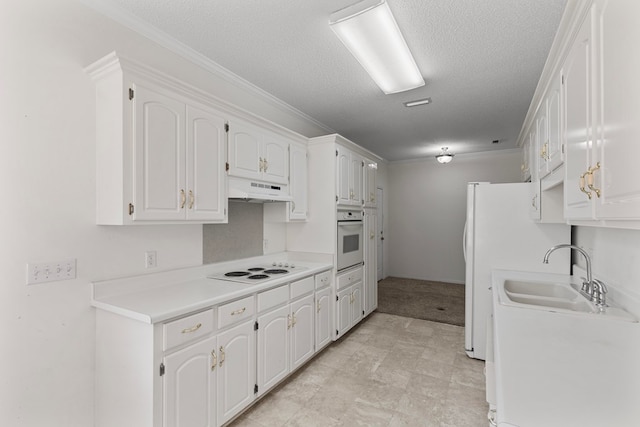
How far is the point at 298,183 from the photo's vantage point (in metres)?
3.19

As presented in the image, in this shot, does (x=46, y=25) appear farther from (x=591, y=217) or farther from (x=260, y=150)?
(x=591, y=217)

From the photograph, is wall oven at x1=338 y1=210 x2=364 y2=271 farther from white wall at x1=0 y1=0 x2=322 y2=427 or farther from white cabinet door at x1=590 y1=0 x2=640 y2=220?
white cabinet door at x1=590 y1=0 x2=640 y2=220

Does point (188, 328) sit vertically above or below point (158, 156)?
below

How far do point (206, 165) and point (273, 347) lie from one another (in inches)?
56.8

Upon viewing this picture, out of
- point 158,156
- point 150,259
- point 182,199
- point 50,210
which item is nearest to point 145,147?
point 158,156

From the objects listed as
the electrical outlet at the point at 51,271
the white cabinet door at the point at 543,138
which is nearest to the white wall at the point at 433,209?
the white cabinet door at the point at 543,138

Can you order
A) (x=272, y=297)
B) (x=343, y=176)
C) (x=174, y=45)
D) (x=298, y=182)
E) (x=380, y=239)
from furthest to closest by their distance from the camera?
(x=380, y=239)
(x=343, y=176)
(x=298, y=182)
(x=272, y=297)
(x=174, y=45)

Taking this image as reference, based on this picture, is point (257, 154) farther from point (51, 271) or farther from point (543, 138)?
point (543, 138)

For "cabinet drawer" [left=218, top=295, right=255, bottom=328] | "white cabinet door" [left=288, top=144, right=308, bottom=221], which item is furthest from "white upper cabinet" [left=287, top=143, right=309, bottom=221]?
"cabinet drawer" [left=218, top=295, right=255, bottom=328]

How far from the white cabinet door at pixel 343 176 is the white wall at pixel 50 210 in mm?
2033

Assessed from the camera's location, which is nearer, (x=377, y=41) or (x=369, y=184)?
(x=377, y=41)

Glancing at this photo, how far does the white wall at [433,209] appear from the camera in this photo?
590 cm

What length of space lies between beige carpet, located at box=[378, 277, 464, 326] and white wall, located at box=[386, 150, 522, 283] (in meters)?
0.38

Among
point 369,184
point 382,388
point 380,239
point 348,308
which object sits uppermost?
point 369,184
